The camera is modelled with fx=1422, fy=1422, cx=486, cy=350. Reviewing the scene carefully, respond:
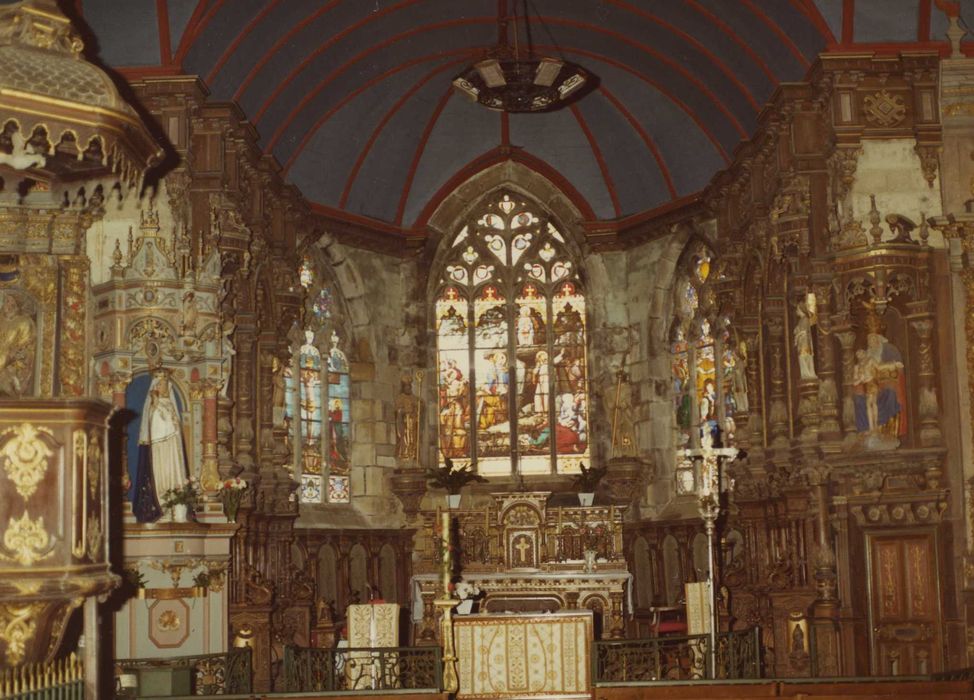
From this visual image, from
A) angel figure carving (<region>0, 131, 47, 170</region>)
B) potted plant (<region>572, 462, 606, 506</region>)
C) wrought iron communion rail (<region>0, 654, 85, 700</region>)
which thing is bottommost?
wrought iron communion rail (<region>0, 654, 85, 700</region>)

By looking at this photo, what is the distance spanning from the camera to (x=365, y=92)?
24312 mm

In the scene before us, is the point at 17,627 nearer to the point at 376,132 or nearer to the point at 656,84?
the point at 376,132

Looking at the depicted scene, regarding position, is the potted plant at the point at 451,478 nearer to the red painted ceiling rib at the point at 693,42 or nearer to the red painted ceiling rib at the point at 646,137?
the red painted ceiling rib at the point at 646,137

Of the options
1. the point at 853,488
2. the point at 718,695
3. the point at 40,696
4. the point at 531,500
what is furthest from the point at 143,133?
the point at 531,500

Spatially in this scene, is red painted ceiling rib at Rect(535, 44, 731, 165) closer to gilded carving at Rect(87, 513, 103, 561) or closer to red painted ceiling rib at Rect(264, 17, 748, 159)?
red painted ceiling rib at Rect(264, 17, 748, 159)

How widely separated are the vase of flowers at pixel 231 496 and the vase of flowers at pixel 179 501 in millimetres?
519

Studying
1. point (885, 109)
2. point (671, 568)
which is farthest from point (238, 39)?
point (671, 568)

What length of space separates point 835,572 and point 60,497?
10386 mm

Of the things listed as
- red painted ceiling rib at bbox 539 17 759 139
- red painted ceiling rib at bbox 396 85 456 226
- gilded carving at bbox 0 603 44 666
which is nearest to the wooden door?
red painted ceiling rib at bbox 539 17 759 139

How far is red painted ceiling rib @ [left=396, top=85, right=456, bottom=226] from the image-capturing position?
2572 centimetres

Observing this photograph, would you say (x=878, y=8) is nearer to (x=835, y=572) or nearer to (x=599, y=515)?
(x=835, y=572)

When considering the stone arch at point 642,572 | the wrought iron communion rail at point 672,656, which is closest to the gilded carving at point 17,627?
the wrought iron communion rail at point 672,656

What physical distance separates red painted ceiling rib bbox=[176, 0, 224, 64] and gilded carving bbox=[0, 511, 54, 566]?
919cm

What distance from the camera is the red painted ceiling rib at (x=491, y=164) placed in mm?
26422
